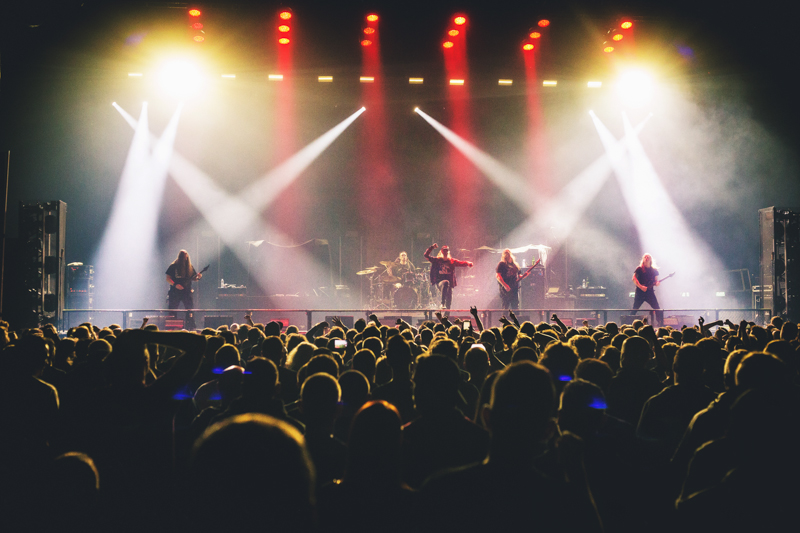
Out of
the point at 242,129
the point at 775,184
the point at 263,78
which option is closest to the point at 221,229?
the point at 242,129

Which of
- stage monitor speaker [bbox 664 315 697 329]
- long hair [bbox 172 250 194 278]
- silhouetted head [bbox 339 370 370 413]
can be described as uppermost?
long hair [bbox 172 250 194 278]

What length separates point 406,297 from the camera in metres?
15.2

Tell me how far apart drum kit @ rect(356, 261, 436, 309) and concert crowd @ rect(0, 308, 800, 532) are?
12.1 metres

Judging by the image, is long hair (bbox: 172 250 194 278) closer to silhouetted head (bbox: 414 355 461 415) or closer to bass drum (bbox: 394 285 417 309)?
bass drum (bbox: 394 285 417 309)

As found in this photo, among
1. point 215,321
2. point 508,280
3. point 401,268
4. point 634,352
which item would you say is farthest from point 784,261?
point 215,321

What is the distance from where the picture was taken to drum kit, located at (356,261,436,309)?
15.3 m

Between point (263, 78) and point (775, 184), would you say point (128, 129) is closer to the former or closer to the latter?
point (263, 78)

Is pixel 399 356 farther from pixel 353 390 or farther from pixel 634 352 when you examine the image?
pixel 634 352

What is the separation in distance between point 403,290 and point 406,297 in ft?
0.72

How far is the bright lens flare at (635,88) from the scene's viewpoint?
12.1 meters

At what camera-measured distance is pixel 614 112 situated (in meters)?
A: 16.4

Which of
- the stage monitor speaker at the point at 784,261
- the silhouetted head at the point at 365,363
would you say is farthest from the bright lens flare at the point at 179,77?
the stage monitor speaker at the point at 784,261

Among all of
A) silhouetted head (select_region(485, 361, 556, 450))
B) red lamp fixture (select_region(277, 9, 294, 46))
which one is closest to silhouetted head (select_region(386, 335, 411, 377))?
silhouetted head (select_region(485, 361, 556, 450))

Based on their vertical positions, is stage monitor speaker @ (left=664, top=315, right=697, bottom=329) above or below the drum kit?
below
